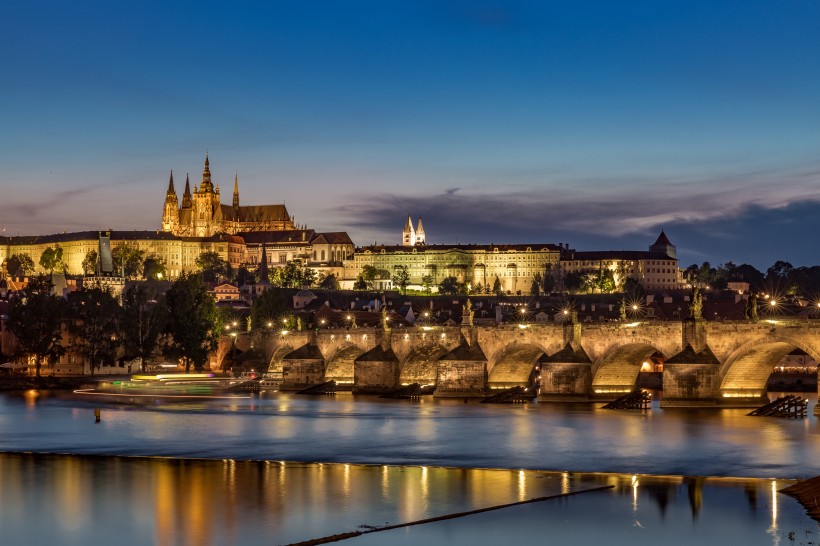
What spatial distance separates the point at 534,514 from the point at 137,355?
69.5 meters

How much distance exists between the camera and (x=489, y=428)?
5684cm

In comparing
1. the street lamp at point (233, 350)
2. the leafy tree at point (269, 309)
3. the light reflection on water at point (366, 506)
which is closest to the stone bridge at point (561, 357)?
the street lamp at point (233, 350)

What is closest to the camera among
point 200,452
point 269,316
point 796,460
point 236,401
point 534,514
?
point 534,514

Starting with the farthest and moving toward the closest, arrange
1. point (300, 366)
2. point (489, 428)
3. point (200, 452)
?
point (300, 366) → point (489, 428) → point (200, 452)

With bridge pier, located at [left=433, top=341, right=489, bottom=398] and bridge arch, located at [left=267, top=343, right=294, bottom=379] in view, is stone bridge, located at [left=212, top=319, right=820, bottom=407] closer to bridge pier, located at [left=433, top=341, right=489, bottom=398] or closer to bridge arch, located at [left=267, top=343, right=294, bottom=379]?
bridge pier, located at [left=433, top=341, right=489, bottom=398]

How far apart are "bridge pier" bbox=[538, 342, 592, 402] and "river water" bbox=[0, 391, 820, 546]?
1580 millimetres

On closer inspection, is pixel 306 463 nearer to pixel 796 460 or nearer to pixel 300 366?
pixel 796 460

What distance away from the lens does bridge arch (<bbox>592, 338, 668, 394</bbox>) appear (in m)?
65.4

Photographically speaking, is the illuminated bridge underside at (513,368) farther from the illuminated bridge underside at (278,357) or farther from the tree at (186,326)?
the tree at (186,326)

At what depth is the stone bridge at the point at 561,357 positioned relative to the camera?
59094 mm

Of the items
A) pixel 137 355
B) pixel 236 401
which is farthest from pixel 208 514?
pixel 137 355

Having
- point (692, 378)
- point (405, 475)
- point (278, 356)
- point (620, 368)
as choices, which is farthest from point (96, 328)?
point (405, 475)

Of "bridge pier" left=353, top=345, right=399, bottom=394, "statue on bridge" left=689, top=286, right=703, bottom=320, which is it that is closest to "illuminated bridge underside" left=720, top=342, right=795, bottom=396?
"statue on bridge" left=689, top=286, right=703, bottom=320

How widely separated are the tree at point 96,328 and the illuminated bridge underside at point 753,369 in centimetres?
5486
